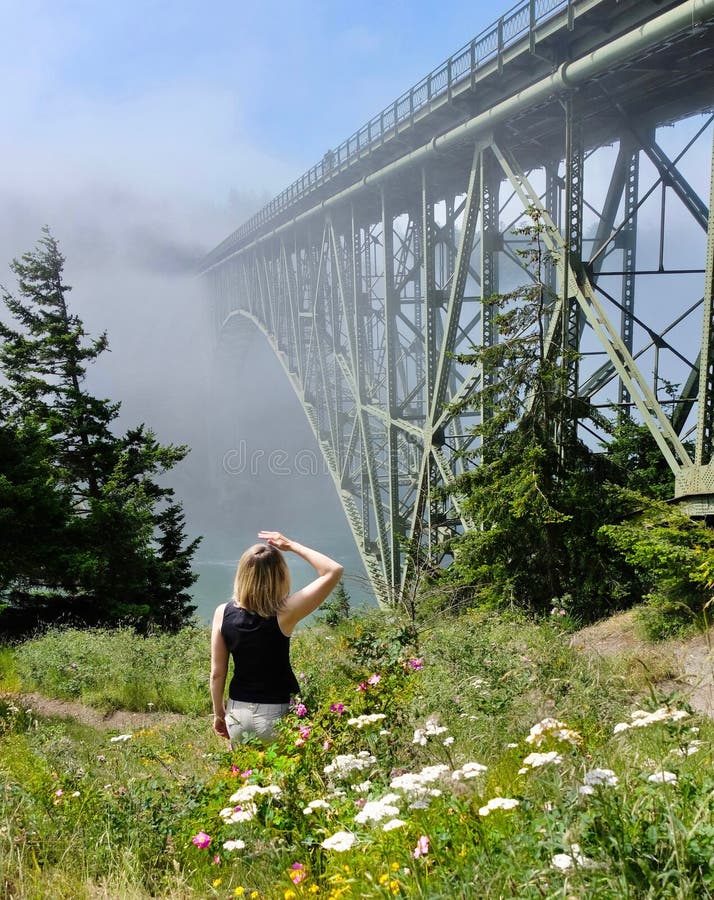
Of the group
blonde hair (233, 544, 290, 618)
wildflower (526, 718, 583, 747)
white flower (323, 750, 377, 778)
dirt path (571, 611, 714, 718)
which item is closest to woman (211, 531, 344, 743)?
blonde hair (233, 544, 290, 618)

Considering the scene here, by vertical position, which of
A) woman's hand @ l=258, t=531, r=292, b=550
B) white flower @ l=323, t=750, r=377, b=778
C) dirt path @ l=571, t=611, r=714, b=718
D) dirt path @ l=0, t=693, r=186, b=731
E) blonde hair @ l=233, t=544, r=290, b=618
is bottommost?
dirt path @ l=0, t=693, r=186, b=731

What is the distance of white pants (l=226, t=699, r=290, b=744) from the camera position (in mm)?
3551

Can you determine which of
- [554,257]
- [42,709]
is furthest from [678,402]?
[42,709]

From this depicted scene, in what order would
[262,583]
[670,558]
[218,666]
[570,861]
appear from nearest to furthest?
[570,861]
[262,583]
[218,666]
[670,558]

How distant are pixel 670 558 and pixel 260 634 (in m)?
4.69

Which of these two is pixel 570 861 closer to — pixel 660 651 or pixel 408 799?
pixel 408 799

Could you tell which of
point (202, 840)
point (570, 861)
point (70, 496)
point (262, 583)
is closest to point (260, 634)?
point (262, 583)

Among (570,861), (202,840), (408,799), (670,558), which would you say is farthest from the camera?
(670,558)

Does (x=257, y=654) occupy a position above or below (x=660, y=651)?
above

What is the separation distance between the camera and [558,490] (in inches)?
361

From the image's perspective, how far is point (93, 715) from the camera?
7.92 meters

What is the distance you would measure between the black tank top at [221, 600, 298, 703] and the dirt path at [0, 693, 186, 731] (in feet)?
13.2

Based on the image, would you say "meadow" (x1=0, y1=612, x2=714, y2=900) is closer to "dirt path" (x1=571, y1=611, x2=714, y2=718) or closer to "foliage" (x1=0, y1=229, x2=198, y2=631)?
"dirt path" (x1=571, y1=611, x2=714, y2=718)

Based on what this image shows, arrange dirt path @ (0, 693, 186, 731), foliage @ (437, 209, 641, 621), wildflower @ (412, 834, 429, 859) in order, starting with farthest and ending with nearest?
1. foliage @ (437, 209, 641, 621)
2. dirt path @ (0, 693, 186, 731)
3. wildflower @ (412, 834, 429, 859)
